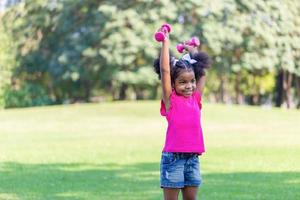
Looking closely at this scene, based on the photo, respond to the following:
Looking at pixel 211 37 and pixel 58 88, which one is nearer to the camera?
pixel 211 37

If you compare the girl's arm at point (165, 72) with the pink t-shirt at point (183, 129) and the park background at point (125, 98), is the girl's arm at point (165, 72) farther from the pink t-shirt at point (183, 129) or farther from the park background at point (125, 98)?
the park background at point (125, 98)

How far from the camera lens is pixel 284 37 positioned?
38.8m

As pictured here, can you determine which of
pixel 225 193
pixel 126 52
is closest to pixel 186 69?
pixel 225 193

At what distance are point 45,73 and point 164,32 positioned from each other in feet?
129

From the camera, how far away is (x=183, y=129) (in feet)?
19.1

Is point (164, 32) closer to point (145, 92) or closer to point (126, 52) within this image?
point (126, 52)

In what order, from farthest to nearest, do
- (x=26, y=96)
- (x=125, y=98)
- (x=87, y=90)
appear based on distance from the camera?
1. (x=125, y=98)
2. (x=87, y=90)
3. (x=26, y=96)

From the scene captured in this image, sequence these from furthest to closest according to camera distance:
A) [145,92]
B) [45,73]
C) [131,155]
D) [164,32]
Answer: [145,92], [45,73], [131,155], [164,32]

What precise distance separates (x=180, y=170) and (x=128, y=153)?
10671 mm

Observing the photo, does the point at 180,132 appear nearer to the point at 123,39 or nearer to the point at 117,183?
the point at 117,183

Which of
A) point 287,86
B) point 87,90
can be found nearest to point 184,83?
point 87,90

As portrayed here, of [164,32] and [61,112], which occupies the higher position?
[164,32]

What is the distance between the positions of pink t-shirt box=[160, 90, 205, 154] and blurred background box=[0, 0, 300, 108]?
2930 cm

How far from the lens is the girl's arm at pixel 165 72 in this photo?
5.86 meters
